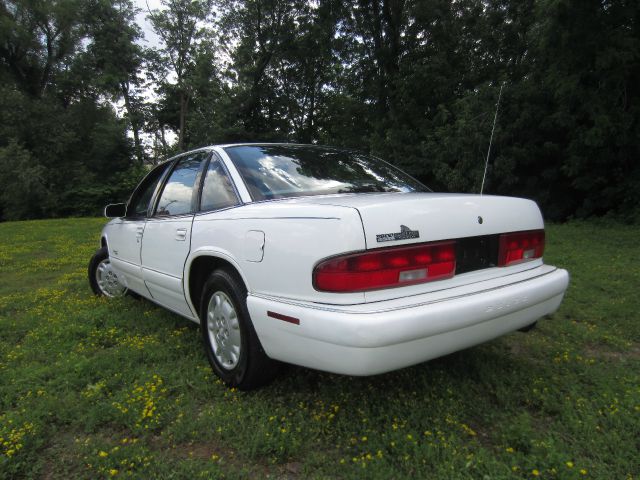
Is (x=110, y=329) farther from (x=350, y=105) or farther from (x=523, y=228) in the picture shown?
(x=350, y=105)

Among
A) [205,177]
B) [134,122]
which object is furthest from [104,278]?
[134,122]

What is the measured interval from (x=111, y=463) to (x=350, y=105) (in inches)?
767

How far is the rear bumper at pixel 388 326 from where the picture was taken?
5.57 ft

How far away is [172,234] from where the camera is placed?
2.93 metres

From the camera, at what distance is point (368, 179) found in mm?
2887

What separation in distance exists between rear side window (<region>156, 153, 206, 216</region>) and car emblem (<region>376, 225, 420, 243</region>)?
5.12ft

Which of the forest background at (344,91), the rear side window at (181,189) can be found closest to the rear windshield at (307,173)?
the rear side window at (181,189)

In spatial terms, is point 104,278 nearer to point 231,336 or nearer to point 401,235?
point 231,336

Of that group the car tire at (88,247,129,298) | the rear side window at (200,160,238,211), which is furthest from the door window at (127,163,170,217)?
the rear side window at (200,160,238,211)

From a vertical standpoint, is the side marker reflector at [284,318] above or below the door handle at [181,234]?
below

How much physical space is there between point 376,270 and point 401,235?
0.20 metres

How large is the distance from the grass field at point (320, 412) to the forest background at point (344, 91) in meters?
8.43

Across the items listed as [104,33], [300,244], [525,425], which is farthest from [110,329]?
[104,33]

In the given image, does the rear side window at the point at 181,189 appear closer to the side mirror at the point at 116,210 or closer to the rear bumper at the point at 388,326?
the side mirror at the point at 116,210
